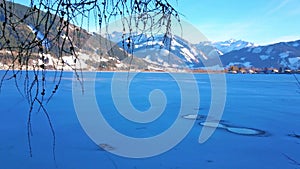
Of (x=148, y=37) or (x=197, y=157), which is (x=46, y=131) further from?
(x=148, y=37)

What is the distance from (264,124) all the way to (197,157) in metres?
3.82

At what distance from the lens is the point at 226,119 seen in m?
8.85

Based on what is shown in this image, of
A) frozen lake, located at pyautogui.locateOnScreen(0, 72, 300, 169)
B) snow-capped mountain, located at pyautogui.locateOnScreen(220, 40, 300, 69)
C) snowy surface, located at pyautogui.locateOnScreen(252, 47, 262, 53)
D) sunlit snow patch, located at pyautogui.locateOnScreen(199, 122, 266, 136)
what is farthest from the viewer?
snowy surface, located at pyautogui.locateOnScreen(252, 47, 262, 53)

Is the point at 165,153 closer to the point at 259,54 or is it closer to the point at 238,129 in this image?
the point at 238,129

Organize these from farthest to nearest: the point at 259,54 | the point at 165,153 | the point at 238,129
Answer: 1. the point at 259,54
2. the point at 238,129
3. the point at 165,153

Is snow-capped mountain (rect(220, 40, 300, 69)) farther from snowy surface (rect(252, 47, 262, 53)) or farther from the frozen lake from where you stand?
the frozen lake

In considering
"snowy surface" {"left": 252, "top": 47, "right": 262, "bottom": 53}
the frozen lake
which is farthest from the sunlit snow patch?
"snowy surface" {"left": 252, "top": 47, "right": 262, "bottom": 53}

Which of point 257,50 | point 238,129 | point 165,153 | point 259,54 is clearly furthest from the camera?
point 257,50

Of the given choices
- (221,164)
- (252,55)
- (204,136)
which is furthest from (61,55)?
(252,55)

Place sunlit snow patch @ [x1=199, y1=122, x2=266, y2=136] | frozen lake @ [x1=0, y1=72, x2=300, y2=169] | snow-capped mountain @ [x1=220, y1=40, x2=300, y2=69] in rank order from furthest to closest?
snow-capped mountain @ [x1=220, y1=40, x2=300, y2=69], sunlit snow patch @ [x1=199, y1=122, x2=266, y2=136], frozen lake @ [x1=0, y1=72, x2=300, y2=169]

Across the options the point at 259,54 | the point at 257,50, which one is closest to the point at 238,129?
the point at 259,54

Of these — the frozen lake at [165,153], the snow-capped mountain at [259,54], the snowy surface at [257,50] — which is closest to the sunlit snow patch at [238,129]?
the frozen lake at [165,153]

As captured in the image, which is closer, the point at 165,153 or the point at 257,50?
the point at 165,153

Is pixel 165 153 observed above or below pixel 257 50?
below
